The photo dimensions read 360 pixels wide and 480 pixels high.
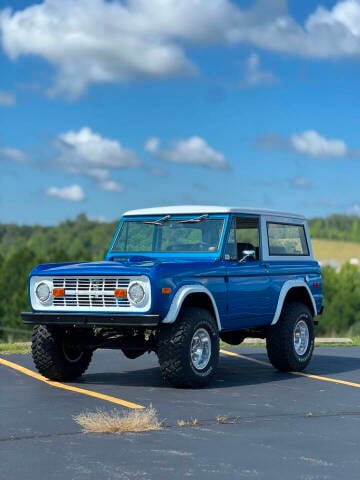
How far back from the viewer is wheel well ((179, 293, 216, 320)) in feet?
39.1

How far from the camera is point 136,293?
1138 cm

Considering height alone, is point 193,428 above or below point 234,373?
below

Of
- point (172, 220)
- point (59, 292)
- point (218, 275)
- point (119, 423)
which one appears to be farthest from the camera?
point (172, 220)

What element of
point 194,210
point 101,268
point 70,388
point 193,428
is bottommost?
point 193,428

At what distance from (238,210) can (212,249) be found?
81cm

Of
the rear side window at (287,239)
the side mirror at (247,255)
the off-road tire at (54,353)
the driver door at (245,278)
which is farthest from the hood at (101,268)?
the rear side window at (287,239)

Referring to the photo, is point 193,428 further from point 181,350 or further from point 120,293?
point 120,293

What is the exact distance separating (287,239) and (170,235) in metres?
2.05

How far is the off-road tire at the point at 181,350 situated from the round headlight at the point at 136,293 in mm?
562

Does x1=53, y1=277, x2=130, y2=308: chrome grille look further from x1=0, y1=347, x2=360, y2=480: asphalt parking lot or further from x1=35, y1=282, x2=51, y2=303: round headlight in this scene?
x1=0, y1=347, x2=360, y2=480: asphalt parking lot

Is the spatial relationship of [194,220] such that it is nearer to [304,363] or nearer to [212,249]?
[212,249]

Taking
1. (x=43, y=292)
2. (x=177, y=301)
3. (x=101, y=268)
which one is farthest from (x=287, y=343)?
(x=43, y=292)

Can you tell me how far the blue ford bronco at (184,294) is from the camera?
11.5m

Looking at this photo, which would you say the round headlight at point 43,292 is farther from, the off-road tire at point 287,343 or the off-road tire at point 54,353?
the off-road tire at point 287,343
